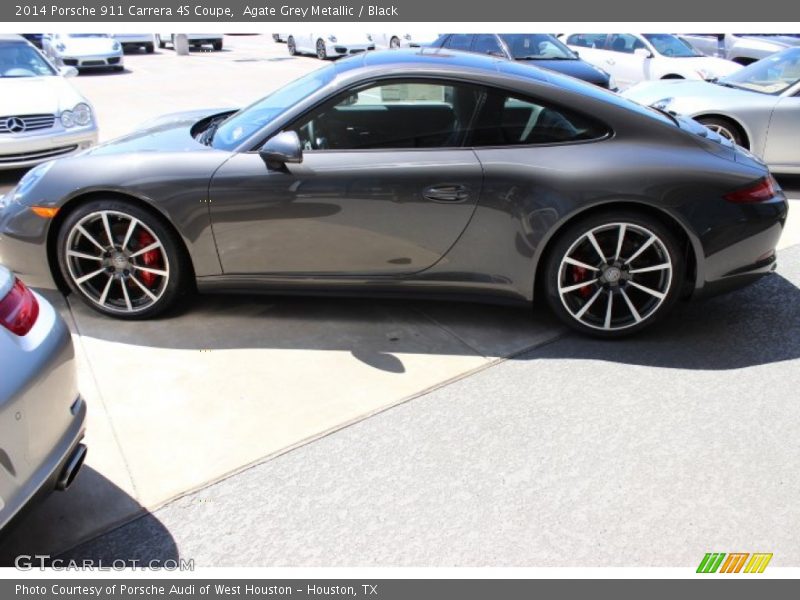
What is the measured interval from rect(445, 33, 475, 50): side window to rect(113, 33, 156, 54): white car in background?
14662mm

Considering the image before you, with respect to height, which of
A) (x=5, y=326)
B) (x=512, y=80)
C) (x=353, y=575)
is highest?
(x=512, y=80)

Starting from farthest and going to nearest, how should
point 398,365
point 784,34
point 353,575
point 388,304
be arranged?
1. point 784,34
2. point 388,304
3. point 398,365
4. point 353,575

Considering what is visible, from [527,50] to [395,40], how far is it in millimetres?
9660

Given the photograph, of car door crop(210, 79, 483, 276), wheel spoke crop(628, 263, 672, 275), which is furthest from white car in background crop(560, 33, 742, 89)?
car door crop(210, 79, 483, 276)

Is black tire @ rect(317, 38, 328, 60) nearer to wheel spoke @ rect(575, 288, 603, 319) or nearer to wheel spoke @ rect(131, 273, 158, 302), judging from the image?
wheel spoke @ rect(131, 273, 158, 302)

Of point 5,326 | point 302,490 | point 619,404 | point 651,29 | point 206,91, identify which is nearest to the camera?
point 5,326

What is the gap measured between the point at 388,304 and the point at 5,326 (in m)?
2.43

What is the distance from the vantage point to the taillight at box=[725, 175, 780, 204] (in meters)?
3.72

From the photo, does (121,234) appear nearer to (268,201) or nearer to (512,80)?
(268,201)

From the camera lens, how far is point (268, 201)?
3.78 m

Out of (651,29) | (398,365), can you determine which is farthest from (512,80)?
(651,29)

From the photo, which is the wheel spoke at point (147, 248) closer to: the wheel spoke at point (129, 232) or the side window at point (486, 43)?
the wheel spoke at point (129, 232)

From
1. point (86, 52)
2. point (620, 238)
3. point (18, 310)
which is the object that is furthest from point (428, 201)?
point (86, 52)

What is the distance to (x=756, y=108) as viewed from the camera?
670 centimetres
